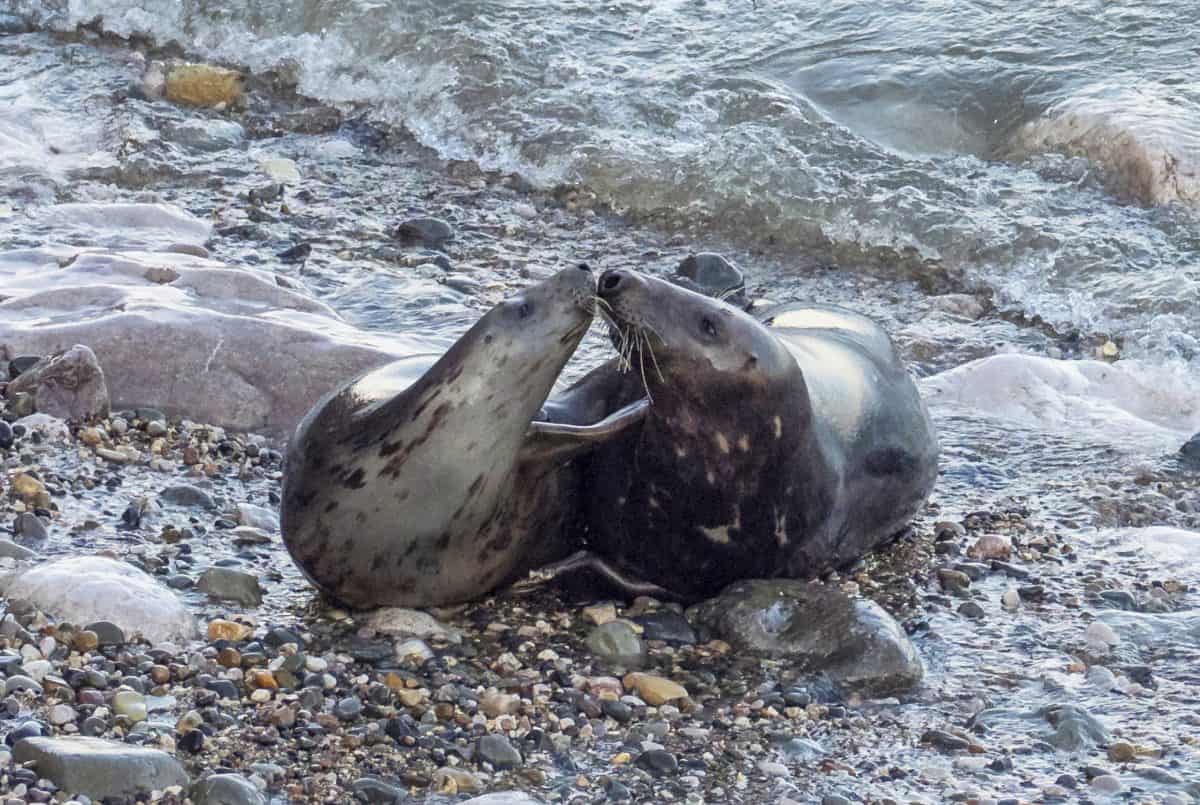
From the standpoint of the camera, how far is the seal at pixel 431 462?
494 cm

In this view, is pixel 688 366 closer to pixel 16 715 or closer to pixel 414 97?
pixel 16 715

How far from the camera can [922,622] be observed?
523 cm

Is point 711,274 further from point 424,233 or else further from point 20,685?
point 20,685

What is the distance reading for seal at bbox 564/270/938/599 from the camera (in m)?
5.12

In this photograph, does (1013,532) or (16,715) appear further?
(1013,532)

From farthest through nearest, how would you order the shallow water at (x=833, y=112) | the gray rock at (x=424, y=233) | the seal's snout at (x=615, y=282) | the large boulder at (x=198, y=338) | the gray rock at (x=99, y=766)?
1. the shallow water at (x=833, y=112)
2. the gray rock at (x=424, y=233)
3. the large boulder at (x=198, y=338)
4. the seal's snout at (x=615, y=282)
5. the gray rock at (x=99, y=766)

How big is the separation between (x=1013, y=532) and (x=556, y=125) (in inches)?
197

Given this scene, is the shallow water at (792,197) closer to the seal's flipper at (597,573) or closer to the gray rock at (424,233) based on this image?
the gray rock at (424,233)

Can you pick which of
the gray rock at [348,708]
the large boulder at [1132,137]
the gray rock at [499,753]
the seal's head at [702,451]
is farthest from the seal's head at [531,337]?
the large boulder at [1132,137]

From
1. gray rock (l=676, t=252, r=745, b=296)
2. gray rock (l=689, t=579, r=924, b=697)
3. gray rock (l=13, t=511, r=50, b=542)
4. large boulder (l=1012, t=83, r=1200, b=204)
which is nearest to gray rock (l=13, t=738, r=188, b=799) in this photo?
gray rock (l=13, t=511, r=50, b=542)

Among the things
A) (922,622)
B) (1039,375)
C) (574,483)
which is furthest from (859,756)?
(1039,375)

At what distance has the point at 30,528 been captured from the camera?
5.12m

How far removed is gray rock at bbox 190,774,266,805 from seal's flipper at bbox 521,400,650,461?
144cm

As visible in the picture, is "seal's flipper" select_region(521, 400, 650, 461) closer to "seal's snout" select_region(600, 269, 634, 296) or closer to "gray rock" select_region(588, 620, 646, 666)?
"seal's snout" select_region(600, 269, 634, 296)
